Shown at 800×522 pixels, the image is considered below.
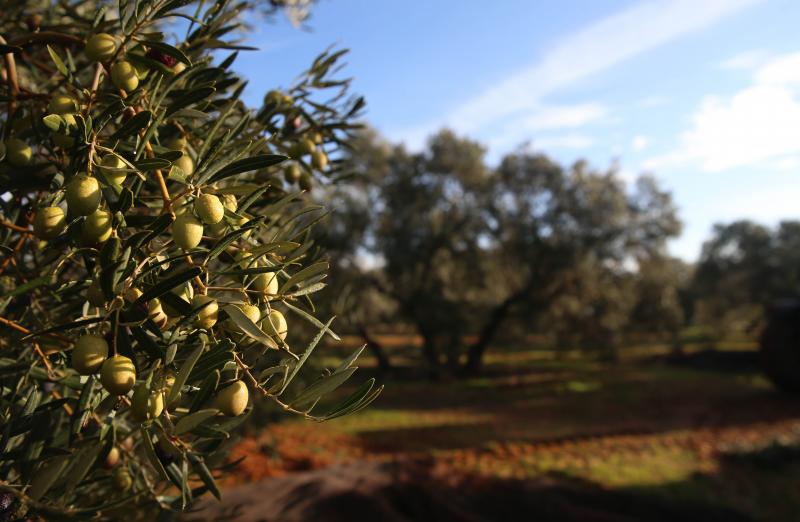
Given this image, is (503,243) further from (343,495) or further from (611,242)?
(343,495)

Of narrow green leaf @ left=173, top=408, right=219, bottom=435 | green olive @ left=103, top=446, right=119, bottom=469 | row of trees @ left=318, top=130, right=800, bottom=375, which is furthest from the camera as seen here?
row of trees @ left=318, top=130, right=800, bottom=375

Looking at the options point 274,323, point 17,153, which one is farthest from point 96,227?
point 17,153

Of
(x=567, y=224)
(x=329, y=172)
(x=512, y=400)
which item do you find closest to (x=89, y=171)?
(x=329, y=172)

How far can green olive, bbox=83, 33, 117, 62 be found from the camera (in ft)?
4.12

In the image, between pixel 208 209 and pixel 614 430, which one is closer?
pixel 208 209

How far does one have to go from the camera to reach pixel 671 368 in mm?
22406

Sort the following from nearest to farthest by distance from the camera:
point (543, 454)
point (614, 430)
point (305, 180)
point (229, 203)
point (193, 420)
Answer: point (193, 420) < point (229, 203) < point (305, 180) < point (543, 454) < point (614, 430)

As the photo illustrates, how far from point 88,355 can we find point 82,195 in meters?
0.29

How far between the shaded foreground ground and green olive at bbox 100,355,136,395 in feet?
4.53

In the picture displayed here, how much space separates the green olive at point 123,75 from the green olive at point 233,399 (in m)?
0.77

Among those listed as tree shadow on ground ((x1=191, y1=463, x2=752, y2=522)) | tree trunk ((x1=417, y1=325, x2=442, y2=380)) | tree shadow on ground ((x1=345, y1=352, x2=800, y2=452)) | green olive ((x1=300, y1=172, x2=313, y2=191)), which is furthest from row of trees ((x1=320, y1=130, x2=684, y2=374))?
green olive ((x1=300, y1=172, x2=313, y2=191))

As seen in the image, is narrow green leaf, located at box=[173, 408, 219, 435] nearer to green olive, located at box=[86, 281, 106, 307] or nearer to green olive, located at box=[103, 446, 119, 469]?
green olive, located at box=[86, 281, 106, 307]

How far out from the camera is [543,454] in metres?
9.50

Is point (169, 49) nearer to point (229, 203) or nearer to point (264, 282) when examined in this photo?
point (229, 203)
